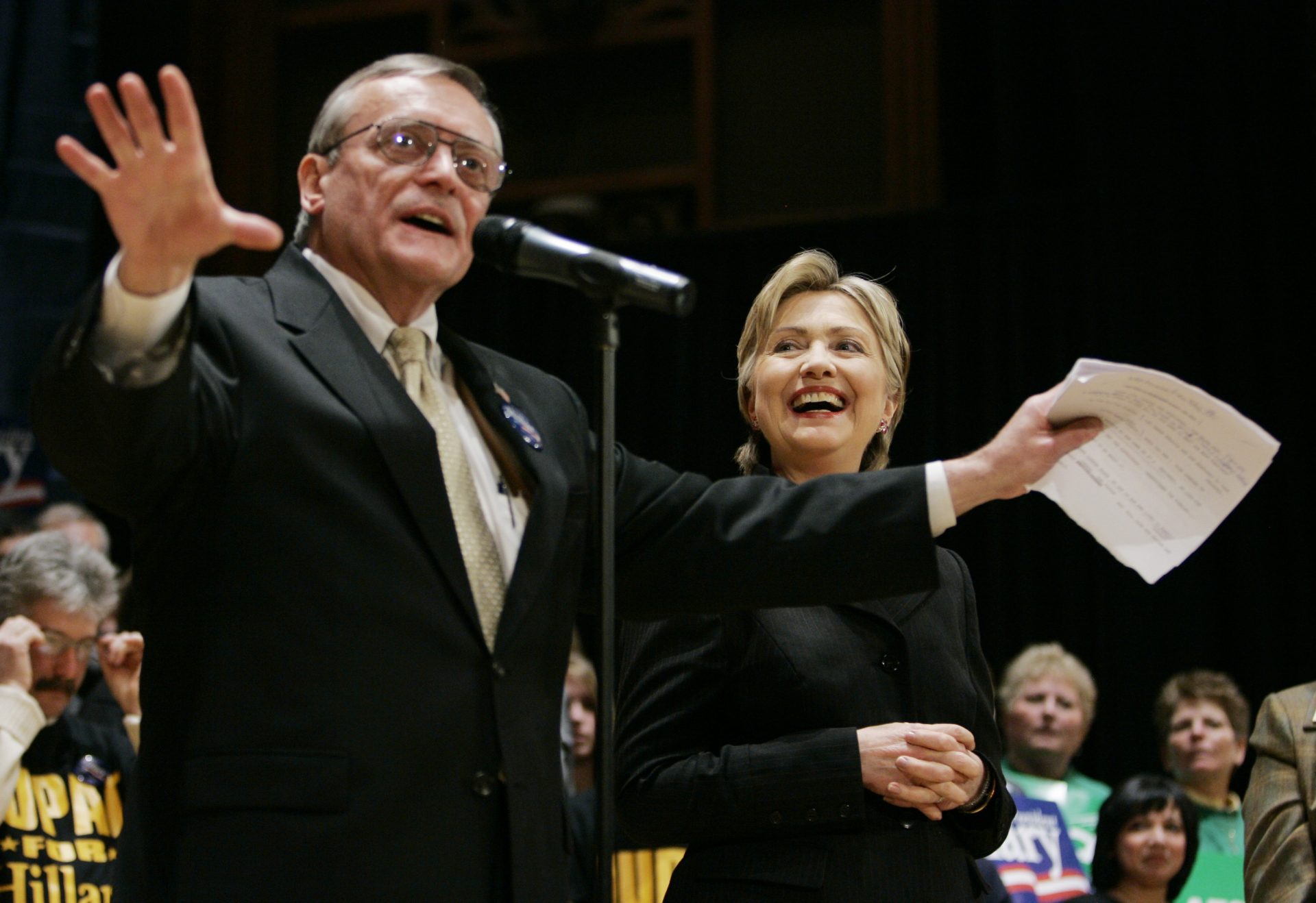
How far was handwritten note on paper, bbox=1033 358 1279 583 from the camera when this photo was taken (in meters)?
1.51

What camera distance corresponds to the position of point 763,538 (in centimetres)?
161

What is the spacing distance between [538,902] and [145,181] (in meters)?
0.74

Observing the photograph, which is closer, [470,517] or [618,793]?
[470,517]

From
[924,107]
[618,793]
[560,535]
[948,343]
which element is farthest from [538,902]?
[924,107]

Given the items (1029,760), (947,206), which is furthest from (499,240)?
(947,206)

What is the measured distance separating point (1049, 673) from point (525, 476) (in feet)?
11.0

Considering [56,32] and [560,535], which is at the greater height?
[56,32]

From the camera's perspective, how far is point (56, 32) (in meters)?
5.55

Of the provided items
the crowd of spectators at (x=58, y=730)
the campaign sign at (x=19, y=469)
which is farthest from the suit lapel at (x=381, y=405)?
the campaign sign at (x=19, y=469)

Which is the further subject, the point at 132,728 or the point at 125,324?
the point at 132,728

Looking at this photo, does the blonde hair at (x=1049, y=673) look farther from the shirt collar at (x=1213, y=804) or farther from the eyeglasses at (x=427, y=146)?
the eyeglasses at (x=427, y=146)

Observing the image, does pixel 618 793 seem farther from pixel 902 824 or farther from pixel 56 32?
pixel 56 32

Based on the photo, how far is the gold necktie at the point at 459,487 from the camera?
1473mm

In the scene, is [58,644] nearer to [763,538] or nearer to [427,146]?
[427,146]
